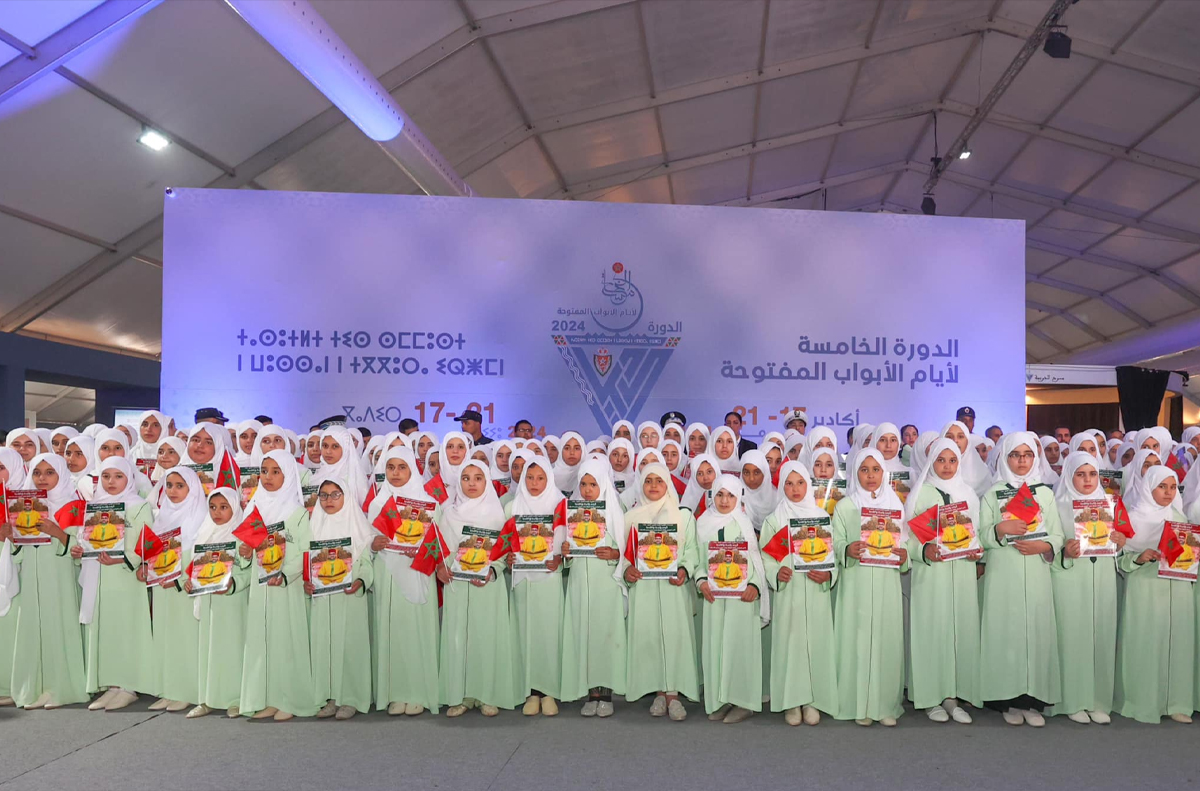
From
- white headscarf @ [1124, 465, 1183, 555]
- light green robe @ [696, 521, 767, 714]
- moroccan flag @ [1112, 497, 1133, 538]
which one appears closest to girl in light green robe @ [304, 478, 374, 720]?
light green robe @ [696, 521, 767, 714]

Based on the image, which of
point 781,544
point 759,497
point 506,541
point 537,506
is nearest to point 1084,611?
point 781,544

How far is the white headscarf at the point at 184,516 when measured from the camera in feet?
15.8

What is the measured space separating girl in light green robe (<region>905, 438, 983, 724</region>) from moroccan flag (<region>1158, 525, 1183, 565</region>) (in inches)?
38.1

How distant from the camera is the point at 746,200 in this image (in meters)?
17.1

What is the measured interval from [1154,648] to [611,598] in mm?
2969

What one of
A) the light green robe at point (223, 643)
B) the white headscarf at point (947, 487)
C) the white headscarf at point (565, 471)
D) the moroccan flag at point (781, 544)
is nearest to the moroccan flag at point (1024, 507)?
the white headscarf at point (947, 487)

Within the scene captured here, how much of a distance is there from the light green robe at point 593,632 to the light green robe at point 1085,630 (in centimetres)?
238

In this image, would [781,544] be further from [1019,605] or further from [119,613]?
[119,613]

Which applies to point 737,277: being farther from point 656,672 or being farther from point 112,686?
point 112,686

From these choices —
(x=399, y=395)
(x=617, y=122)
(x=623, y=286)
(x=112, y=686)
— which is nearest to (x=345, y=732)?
(x=112, y=686)

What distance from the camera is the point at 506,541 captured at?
194 inches

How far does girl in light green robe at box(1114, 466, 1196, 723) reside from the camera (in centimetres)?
470

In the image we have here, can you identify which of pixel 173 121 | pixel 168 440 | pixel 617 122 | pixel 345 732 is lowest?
pixel 345 732

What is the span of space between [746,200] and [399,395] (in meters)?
9.99
